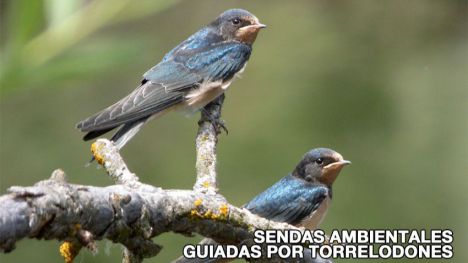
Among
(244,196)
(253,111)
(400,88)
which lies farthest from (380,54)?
(244,196)

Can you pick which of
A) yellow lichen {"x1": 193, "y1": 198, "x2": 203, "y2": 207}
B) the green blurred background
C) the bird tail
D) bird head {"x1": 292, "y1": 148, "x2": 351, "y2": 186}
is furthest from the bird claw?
the green blurred background

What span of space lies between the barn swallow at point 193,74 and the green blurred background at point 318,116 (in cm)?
95

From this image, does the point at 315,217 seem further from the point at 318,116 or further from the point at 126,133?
the point at 318,116

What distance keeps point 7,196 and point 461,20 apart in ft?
12.1

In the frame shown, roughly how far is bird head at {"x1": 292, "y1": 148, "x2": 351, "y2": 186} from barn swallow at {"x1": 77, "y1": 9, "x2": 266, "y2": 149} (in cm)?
29

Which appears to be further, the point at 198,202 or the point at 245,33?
the point at 245,33

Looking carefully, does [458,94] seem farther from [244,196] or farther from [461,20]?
[244,196]

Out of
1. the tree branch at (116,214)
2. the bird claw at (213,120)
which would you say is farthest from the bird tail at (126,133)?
the tree branch at (116,214)

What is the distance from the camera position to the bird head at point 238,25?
286 centimetres

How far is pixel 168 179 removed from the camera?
13.2 ft

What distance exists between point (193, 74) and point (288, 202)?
414mm

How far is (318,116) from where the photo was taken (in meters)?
4.15

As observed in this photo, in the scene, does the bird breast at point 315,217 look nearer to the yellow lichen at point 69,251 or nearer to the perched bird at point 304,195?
the perched bird at point 304,195

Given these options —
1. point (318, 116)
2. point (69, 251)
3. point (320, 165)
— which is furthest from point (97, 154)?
point (318, 116)
